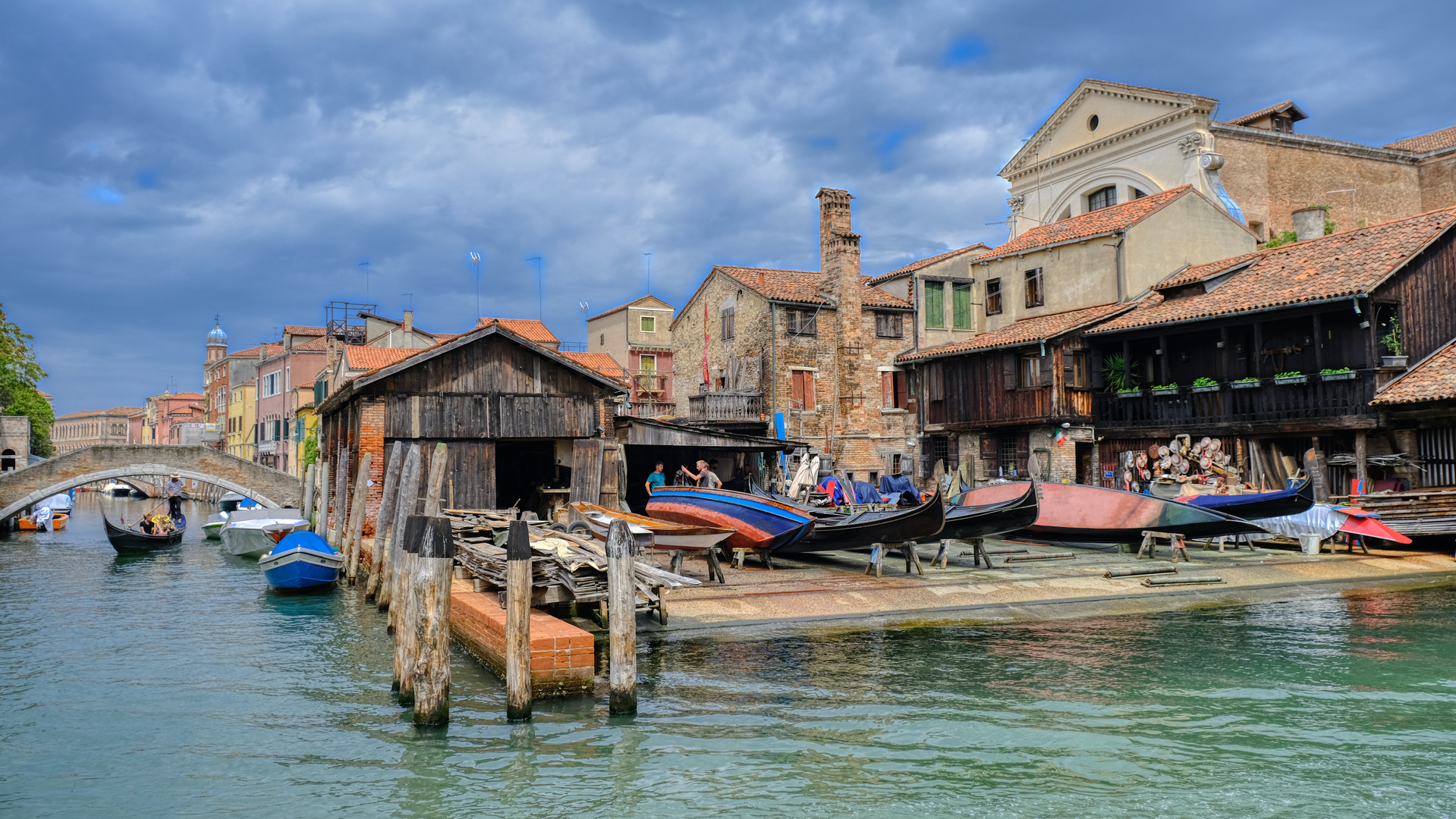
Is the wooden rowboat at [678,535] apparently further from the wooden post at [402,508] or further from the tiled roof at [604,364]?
the tiled roof at [604,364]

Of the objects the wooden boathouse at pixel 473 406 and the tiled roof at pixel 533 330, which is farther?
the tiled roof at pixel 533 330

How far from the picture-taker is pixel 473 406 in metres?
18.9

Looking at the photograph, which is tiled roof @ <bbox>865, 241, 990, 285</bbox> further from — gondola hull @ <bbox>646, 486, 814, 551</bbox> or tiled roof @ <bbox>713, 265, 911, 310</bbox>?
gondola hull @ <bbox>646, 486, 814, 551</bbox>

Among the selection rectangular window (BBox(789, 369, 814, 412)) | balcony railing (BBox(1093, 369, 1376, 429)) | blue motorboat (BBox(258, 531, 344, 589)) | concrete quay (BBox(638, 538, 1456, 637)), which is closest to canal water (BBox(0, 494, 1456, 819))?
concrete quay (BBox(638, 538, 1456, 637))

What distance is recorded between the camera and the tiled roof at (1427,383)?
1864cm

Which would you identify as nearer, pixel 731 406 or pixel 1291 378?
pixel 1291 378

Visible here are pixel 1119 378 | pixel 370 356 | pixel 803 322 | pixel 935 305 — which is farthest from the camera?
pixel 370 356

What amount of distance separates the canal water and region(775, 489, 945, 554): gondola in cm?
265

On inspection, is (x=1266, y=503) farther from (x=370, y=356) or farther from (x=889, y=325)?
(x=370, y=356)

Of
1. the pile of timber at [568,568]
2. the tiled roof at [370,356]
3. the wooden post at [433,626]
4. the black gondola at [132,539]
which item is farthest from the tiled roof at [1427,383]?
the black gondola at [132,539]

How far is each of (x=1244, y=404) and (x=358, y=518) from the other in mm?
19224

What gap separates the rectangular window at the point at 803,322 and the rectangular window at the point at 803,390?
4.03ft

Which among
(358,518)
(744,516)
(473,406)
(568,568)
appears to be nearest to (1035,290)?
(744,516)

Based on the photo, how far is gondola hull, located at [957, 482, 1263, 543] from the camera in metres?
17.5
